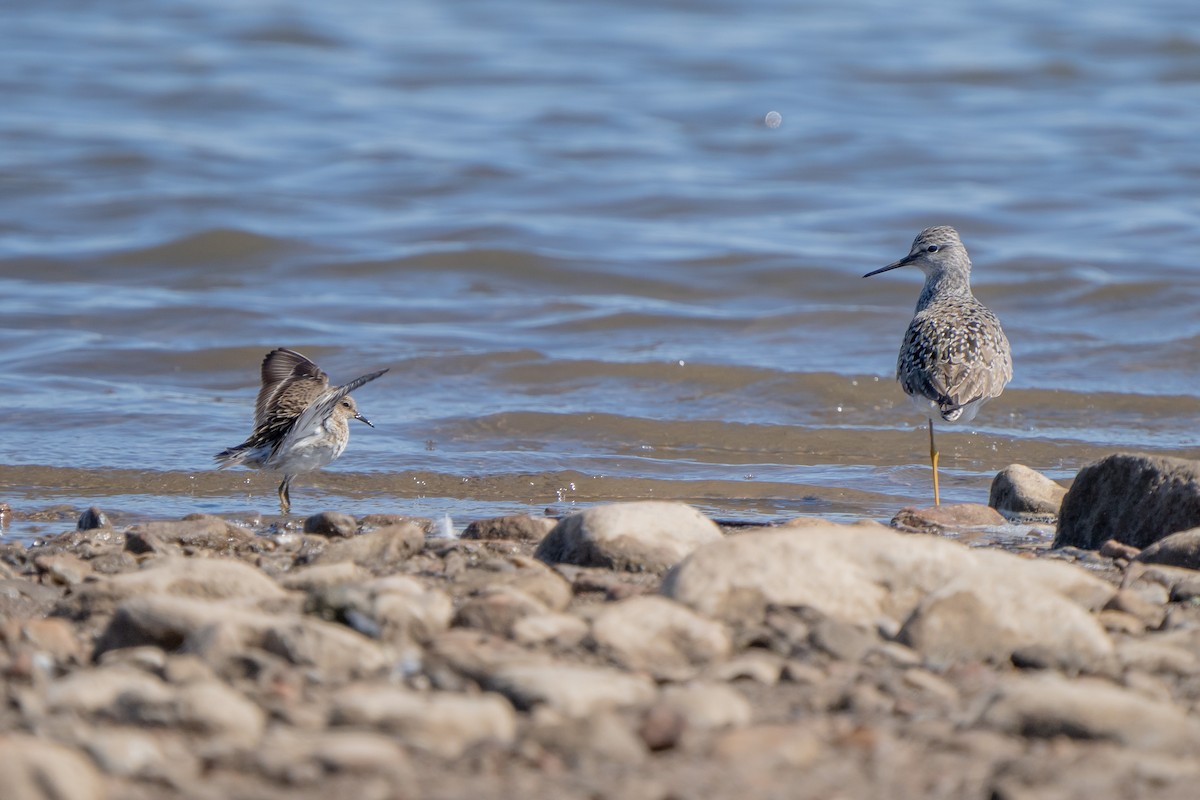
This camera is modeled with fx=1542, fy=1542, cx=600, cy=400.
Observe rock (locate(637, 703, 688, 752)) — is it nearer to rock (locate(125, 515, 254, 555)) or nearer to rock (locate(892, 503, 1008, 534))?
rock (locate(125, 515, 254, 555))

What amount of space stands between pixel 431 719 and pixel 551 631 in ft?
2.87

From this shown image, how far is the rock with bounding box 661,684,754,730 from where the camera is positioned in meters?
3.50

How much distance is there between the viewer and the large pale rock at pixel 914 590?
421cm

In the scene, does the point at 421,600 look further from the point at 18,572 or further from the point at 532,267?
the point at 532,267

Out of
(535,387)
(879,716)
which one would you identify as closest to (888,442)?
(535,387)

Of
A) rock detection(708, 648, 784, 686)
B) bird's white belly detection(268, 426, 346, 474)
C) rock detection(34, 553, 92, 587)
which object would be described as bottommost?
rock detection(708, 648, 784, 686)

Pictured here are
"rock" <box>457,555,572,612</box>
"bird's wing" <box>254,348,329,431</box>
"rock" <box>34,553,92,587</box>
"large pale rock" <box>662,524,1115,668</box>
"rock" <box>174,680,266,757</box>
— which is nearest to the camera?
"rock" <box>174,680,266,757</box>

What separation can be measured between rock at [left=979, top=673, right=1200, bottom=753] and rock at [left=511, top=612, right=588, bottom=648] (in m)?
1.11

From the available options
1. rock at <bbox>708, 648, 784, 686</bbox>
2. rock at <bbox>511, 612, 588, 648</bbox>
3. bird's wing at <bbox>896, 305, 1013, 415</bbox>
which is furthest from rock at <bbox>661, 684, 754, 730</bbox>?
bird's wing at <bbox>896, 305, 1013, 415</bbox>

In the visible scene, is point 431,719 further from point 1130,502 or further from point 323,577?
point 1130,502

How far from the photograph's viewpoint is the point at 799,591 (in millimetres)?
4430

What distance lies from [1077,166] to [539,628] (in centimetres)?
1496

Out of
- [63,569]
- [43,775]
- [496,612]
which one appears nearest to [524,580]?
[496,612]

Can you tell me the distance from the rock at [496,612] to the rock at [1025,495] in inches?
134
